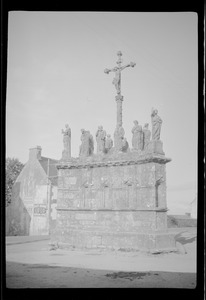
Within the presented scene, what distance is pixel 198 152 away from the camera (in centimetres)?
586

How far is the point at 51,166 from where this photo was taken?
734cm

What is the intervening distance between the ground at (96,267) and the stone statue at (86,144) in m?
1.96

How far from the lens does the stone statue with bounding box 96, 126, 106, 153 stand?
7359mm

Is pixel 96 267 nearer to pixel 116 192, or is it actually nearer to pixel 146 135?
pixel 116 192

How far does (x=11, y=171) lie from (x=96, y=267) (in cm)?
215

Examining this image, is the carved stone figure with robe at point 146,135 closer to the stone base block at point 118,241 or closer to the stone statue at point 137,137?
the stone statue at point 137,137

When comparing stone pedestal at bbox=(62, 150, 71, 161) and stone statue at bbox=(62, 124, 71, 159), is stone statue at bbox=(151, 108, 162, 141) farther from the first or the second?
stone pedestal at bbox=(62, 150, 71, 161)

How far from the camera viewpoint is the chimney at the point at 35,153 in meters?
6.55

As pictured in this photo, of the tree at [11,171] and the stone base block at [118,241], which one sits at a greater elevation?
the tree at [11,171]

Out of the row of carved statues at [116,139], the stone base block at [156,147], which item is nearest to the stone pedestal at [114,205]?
the stone base block at [156,147]

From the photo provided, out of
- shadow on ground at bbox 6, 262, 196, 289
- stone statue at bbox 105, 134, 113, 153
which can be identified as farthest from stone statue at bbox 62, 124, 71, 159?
shadow on ground at bbox 6, 262, 196, 289
